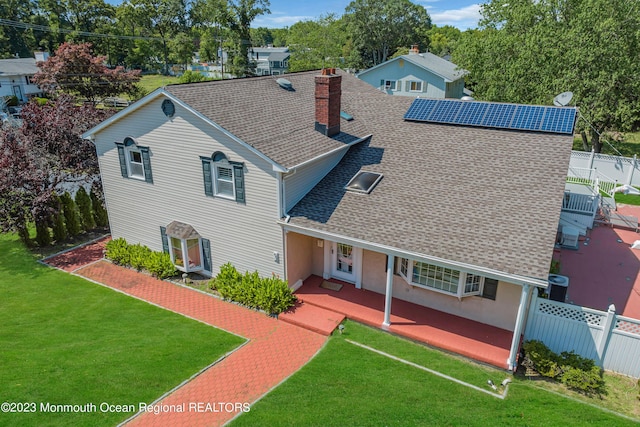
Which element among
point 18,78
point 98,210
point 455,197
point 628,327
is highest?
point 18,78

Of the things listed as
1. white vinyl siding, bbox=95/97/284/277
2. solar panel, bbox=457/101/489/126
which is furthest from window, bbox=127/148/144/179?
solar panel, bbox=457/101/489/126

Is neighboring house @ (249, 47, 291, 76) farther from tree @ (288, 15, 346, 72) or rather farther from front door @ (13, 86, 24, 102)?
front door @ (13, 86, 24, 102)

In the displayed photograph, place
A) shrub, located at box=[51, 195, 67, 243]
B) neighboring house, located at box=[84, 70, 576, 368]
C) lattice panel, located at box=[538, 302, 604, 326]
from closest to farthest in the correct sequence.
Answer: lattice panel, located at box=[538, 302, 604, 326]
neighboring house, located at box=[84, 70, 576, 368]
shrub, located at box=[51, 195, 67, 243]

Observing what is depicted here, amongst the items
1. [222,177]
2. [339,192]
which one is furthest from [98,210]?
[339,192]

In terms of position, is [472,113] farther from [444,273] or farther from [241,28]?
[241,28]

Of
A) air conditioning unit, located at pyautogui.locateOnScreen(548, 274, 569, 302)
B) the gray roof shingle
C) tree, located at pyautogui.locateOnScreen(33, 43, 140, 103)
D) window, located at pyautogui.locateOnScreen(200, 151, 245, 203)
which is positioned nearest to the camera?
air conditioning unit, located at pyautogui.locateOnScreen(548, 274, 569, 302)

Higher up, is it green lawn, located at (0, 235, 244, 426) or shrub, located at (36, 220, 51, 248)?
shrub, located at (36, 220, 51, 248)

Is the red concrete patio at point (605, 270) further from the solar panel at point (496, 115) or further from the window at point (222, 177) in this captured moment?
the window at point (222, 177)
